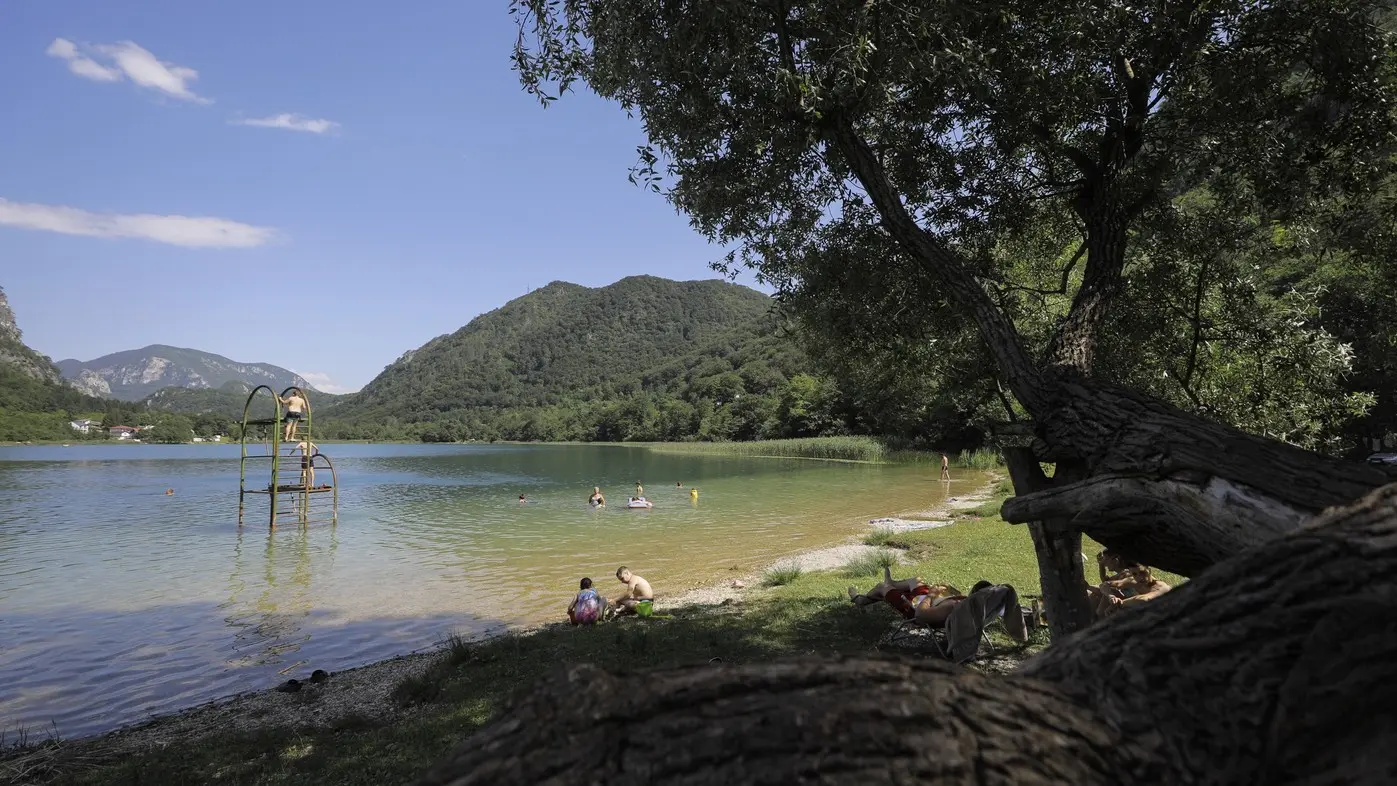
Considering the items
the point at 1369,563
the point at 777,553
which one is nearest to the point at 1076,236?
the point at 1369,563

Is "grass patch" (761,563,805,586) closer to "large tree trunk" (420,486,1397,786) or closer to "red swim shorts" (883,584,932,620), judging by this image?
"red swim shorts" (883,584,932,620)

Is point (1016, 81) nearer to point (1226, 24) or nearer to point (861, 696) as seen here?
point (1226, 24)

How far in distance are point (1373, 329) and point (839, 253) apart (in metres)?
28.6

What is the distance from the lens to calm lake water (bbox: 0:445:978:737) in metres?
10.3

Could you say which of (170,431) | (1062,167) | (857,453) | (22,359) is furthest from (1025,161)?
(22,359)

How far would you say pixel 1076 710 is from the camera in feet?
4.89

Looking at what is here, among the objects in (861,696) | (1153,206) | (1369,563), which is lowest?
(861,696)

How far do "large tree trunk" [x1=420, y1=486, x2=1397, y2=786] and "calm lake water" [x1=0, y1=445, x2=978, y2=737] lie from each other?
10.4 meters

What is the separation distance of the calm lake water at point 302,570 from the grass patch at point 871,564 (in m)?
3.16

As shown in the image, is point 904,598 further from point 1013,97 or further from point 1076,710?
point 1076,710

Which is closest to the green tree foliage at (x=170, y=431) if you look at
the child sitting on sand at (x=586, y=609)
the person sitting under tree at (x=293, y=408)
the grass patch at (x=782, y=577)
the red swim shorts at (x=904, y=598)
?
the person sitting under tree at (x=293, y=408)

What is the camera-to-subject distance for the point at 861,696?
137 cm

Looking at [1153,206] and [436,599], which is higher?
[1153,206]

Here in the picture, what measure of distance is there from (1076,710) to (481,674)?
7.90 m
